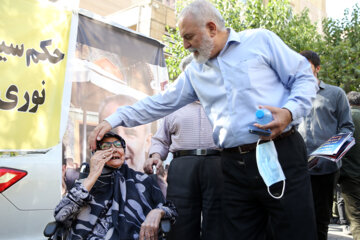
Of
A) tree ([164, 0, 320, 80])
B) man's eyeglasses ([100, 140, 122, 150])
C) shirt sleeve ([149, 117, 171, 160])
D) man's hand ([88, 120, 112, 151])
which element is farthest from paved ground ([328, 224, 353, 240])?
tree ([164, 0, 320, 80])

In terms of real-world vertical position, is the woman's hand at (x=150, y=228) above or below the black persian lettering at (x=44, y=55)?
below

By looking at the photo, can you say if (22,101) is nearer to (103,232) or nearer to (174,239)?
(103,232)

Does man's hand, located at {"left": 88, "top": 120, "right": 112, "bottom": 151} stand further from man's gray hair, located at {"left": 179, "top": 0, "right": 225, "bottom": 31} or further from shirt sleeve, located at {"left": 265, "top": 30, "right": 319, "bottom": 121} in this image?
shirt sleeve, located at {"left": 265, "top": 30, "right": 319, "bottom": 121}

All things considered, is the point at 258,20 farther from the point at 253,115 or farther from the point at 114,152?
the point at 253,115

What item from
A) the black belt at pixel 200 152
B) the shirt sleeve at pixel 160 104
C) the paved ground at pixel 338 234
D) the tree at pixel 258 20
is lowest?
the paved ground at pixel 338 234

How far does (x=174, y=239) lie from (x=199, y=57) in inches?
70.8

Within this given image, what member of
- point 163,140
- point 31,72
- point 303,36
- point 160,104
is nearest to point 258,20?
point 303,36

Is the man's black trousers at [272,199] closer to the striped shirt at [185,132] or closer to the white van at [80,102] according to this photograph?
the striped shirt at [185,132]

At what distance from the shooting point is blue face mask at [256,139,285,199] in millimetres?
2011

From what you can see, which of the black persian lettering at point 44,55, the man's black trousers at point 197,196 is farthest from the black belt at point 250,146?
the black persian lettering at point 44,55

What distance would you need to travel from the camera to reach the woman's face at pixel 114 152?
10.4 ft

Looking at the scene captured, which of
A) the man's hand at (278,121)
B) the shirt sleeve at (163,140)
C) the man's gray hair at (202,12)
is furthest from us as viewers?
the shirt sleeve at (163,140)

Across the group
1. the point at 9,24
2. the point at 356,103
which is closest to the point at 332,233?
the point at 356,103

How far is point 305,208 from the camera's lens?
6.84ft
